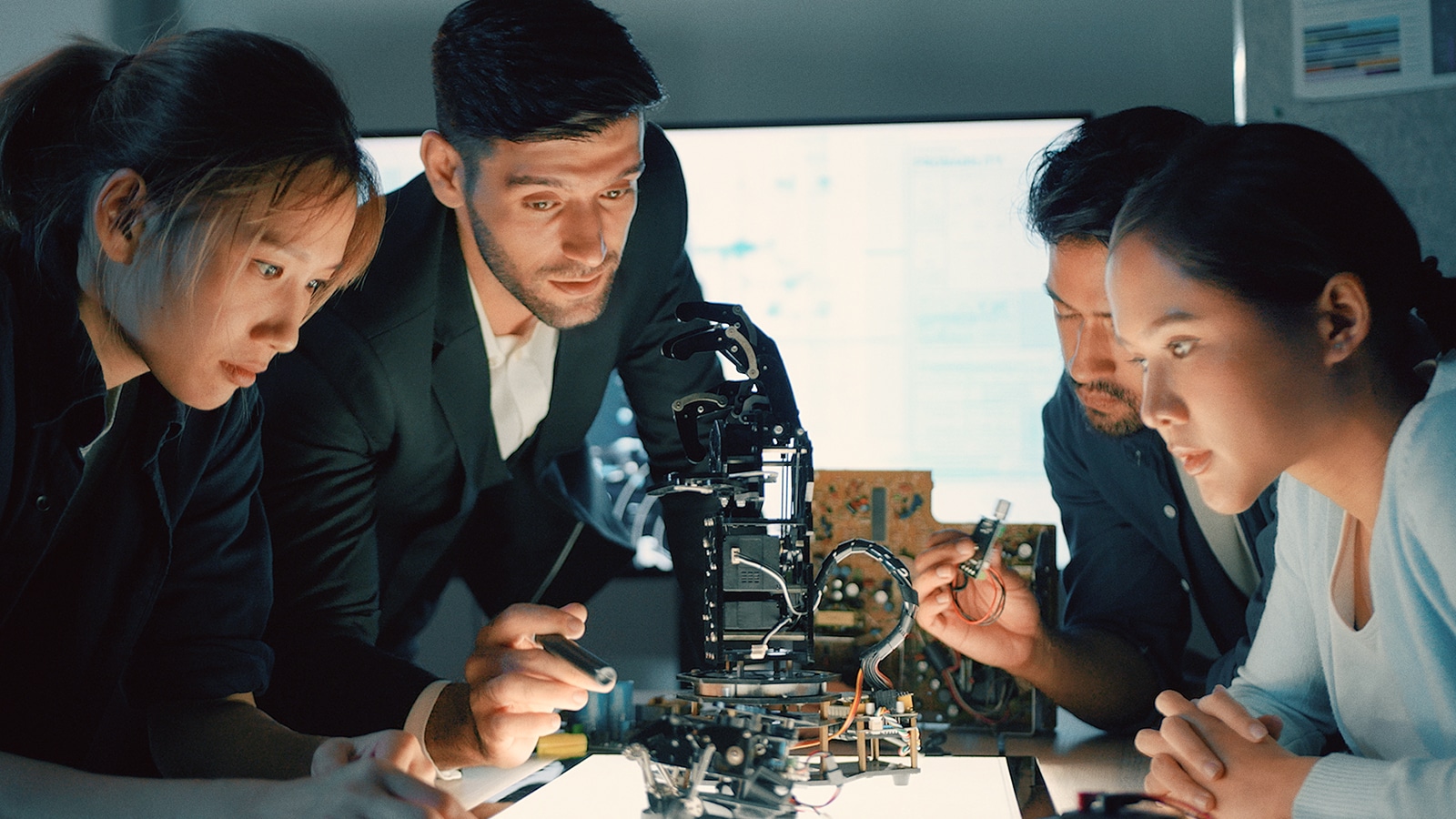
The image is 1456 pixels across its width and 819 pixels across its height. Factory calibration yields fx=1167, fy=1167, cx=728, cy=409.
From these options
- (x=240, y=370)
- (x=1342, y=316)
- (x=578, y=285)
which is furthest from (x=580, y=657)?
(x=578, y=285)

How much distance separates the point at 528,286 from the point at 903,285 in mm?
986

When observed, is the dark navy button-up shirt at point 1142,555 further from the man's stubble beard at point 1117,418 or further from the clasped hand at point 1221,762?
the clasped hand at point 1221,762

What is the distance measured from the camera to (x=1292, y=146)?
1171 mm

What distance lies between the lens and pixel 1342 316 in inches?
45.9

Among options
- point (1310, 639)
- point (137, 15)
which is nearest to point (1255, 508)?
point (1310, 639)

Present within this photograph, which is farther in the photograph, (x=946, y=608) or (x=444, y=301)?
(x=444, y=301)

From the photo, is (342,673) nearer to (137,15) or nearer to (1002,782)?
(1002,782)

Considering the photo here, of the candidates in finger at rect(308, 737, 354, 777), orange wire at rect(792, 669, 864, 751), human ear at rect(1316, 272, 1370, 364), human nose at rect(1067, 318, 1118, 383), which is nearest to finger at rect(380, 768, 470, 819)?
finger at rect(308, 737, 354, 777)

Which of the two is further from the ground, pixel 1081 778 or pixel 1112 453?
pixel 1112 453

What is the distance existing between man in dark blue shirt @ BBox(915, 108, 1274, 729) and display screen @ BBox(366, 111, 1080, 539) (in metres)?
0.61

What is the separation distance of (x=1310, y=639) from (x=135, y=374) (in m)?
1.40

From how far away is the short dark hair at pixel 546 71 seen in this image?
1.82 meters

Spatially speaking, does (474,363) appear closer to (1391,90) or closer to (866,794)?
(866,794)

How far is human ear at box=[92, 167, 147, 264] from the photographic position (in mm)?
1227
